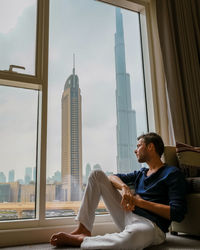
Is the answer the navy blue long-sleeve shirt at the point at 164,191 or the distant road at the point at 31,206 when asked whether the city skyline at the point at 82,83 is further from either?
the navy blue long-sleeve shirt at the point at 164,191

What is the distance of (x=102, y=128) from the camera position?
2535 millimetres

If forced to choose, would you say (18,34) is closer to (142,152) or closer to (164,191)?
(142,152)

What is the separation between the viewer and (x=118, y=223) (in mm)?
1846

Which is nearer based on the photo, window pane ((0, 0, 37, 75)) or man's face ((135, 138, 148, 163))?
man's face ((135, 138, 148, 163))

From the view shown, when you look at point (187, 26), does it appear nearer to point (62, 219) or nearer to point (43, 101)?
point (43, 101)

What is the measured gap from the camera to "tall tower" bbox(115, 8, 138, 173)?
8.45 feet

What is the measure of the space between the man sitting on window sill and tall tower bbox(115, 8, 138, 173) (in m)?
0.54

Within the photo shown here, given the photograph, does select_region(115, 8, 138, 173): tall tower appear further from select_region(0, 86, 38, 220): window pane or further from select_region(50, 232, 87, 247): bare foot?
select_region(50, 232, 87, 247): bare foot

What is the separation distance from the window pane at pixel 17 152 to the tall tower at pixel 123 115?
810 mm

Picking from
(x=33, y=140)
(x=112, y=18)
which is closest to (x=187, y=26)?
(x=112, y=18)

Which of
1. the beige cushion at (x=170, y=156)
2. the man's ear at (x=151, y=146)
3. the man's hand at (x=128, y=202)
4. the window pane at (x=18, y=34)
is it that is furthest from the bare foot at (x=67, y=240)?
the window pane at (x=18, y=34)

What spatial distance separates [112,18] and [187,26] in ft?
2.59

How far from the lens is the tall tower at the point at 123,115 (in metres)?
2.57

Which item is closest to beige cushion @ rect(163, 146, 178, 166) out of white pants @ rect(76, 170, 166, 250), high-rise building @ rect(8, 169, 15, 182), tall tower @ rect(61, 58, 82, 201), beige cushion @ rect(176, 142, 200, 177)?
beige cushion @ rect(176, 142, 200, 177)
